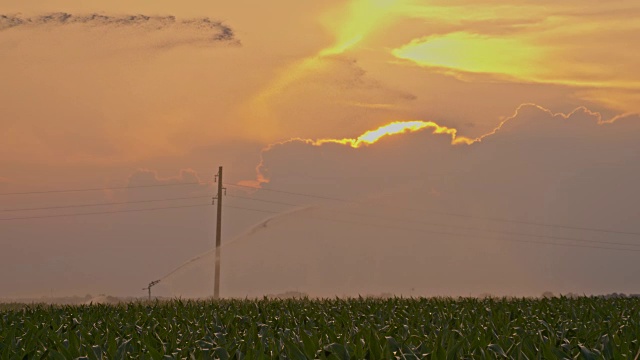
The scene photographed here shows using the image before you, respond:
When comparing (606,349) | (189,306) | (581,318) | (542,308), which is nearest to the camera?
(606,349)

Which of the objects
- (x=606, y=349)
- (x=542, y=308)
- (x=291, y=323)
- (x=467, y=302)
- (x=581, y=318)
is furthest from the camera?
(x=467, y=302)

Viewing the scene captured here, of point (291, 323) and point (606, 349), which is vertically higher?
point (606, 349)

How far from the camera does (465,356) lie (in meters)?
11.3

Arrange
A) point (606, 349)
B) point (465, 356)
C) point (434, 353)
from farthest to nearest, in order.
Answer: point (606, 349) → point (465, 356) → point (434, 353)

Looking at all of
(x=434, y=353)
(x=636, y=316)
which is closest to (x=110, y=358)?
(x=434, y=353)

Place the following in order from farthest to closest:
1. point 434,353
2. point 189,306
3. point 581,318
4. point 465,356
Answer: point 189,306 < point 581,318 < point 465,356 < point 434,353

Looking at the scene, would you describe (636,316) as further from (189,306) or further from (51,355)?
(51,355)

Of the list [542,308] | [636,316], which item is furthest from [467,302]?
[636,316]

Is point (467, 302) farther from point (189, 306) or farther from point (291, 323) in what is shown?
point (291, 323)

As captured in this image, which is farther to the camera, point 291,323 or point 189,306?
point 189,306

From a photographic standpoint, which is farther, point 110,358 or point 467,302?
point 467,302

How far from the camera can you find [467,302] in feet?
94.6

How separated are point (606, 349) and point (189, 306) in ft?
54.5

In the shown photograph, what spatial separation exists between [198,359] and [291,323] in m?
8.45
